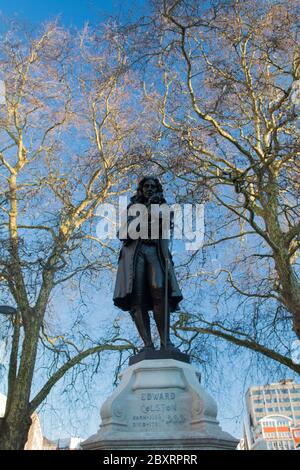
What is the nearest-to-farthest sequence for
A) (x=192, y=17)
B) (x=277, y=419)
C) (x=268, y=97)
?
(x=192, y=17) → (x=268, y=97) → (x=277, y=419)

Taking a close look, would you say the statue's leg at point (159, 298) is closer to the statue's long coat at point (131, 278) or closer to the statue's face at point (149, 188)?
the statue's long coat at point (131, 278)

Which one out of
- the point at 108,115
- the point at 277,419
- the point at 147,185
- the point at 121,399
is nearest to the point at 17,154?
the point at 108,115

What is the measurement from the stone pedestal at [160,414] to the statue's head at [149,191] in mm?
2241

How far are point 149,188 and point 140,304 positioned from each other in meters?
1.64

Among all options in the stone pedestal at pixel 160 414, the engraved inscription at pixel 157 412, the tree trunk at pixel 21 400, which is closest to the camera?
the stone pedestal at pixel 160 414

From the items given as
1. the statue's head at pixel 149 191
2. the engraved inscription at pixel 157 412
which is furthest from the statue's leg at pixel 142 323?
the statue's head at pixel 149 191

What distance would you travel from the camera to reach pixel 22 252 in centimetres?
1227

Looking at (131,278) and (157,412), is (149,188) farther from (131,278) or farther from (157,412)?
(157,412)

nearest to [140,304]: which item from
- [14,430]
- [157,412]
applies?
[157,412]

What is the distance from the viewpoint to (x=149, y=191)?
6484 mm

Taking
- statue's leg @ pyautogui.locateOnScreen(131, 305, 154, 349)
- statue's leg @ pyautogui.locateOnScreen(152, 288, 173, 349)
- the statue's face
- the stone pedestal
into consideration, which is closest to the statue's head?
the statue's face

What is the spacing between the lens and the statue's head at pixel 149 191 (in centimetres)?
646

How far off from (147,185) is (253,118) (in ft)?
29.6
